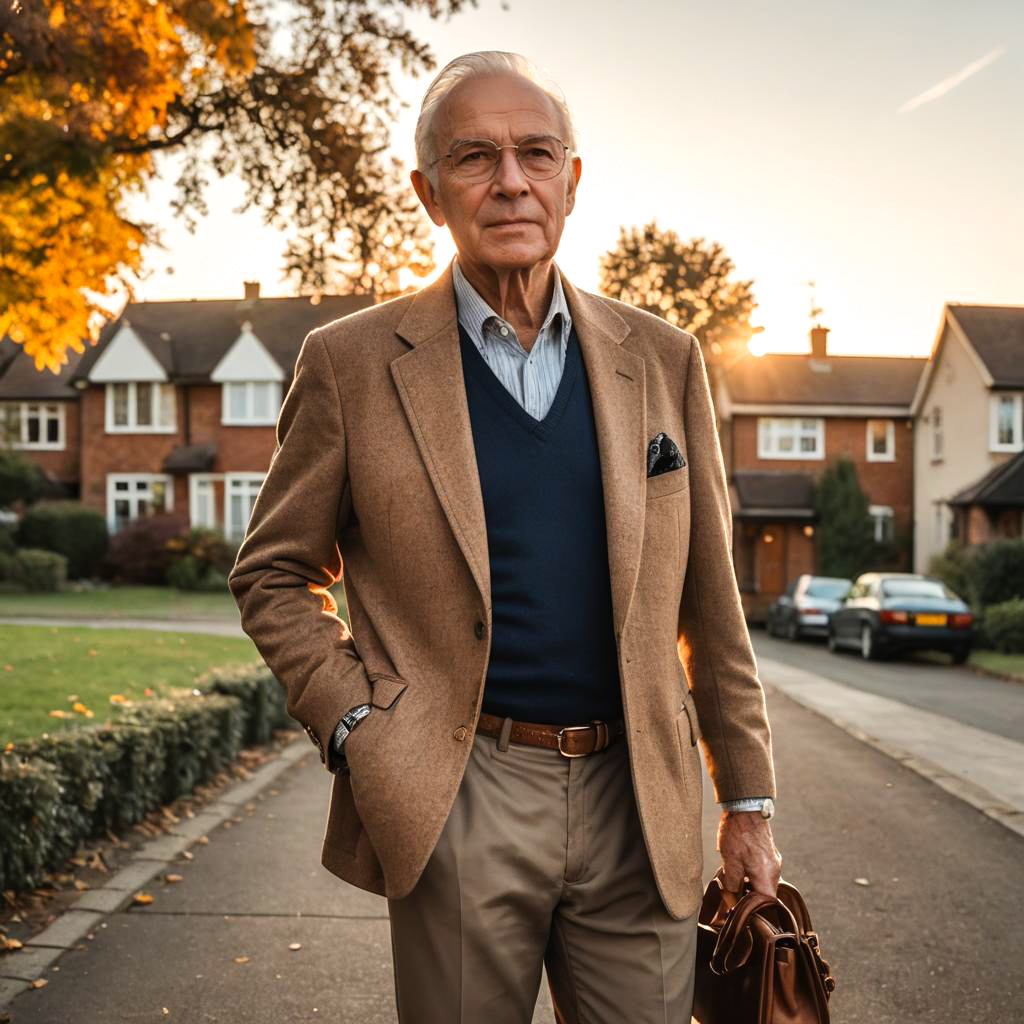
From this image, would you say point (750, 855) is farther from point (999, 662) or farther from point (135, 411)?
point (135, 411)

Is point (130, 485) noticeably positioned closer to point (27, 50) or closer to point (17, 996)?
point (27, 50)

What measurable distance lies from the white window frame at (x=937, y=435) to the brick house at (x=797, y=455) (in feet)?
9.53

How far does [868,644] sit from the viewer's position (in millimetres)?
22578

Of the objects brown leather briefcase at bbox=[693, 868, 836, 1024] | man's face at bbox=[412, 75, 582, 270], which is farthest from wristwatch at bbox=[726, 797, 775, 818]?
man's face at bbox=[412, 75, 582, 270]

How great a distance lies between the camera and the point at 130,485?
3988 centimetres

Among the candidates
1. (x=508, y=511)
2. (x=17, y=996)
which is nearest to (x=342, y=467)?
(x=508, y=511)

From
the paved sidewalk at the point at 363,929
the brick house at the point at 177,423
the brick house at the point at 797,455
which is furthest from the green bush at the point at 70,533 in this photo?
the paved sidewalk at the point at 363,929

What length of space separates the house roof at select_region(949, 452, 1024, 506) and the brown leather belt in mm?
31255

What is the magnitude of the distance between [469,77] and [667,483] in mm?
892

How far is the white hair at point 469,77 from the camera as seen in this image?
2424mm

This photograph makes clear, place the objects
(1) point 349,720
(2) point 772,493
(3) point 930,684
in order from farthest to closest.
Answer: (2) point 772,493 → (3) point 930,684 → (1) point 349,720

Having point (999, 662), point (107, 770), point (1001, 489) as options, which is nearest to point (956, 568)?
point (1001, 489)

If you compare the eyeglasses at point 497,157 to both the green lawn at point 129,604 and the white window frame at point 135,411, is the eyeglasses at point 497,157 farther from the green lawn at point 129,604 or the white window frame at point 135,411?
the white window frame at point 135,411

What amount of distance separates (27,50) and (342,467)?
542cm
